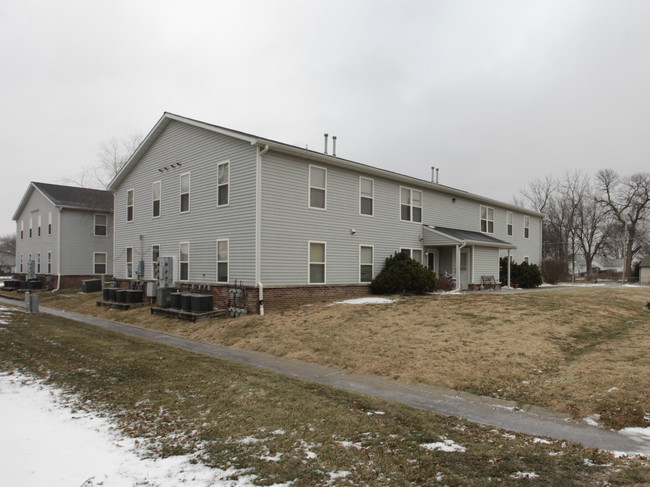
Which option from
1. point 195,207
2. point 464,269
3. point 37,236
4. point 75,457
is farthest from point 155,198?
point 37,236

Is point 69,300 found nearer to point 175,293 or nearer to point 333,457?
point 175,293

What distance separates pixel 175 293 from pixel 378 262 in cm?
810

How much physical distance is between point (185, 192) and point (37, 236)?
2083cm

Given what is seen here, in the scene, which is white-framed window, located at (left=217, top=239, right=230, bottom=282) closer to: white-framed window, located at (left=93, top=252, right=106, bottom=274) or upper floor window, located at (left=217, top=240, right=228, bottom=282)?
upper floor window, located at (left=217, top=240, right=228, bottom=282)

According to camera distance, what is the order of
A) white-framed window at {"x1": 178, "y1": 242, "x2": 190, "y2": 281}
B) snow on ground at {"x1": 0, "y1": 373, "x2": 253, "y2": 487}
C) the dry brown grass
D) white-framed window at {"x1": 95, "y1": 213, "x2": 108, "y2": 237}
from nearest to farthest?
snow on ground at {"x1": 0, "y1": 373, "x2": 253, "y2": 487}
the dry brown grass
white-framed window at {"x1": 178, "y1": 242, "x2": 190, "y2": 281}
white-framed window at {"x1": 95, "y1": 213, "x2": 108, "y2": 237}

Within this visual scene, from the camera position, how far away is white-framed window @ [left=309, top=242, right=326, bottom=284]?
1606 centimetres

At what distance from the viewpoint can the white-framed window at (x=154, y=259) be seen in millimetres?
19469

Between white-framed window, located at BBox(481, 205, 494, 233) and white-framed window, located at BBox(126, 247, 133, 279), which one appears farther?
white-framed window, located at BBox(481, 205, 494, 233)

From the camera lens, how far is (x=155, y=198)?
19.9 metres

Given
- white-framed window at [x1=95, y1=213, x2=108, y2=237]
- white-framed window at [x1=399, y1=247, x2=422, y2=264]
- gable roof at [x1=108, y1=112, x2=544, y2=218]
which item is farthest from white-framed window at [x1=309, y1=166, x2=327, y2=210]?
white-framed window at [x1=95, y1=213, x2=108, y2=237]

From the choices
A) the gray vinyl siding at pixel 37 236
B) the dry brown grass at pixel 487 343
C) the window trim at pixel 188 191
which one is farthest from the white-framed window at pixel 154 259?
the gray vinyl siding at pixel 37 236

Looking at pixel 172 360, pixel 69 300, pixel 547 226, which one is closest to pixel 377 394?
pixel 172 360

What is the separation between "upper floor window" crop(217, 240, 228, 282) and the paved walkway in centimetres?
603

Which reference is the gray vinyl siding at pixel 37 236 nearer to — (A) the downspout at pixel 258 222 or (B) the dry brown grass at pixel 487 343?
(B) the dry brown grass at pixel 487 343
